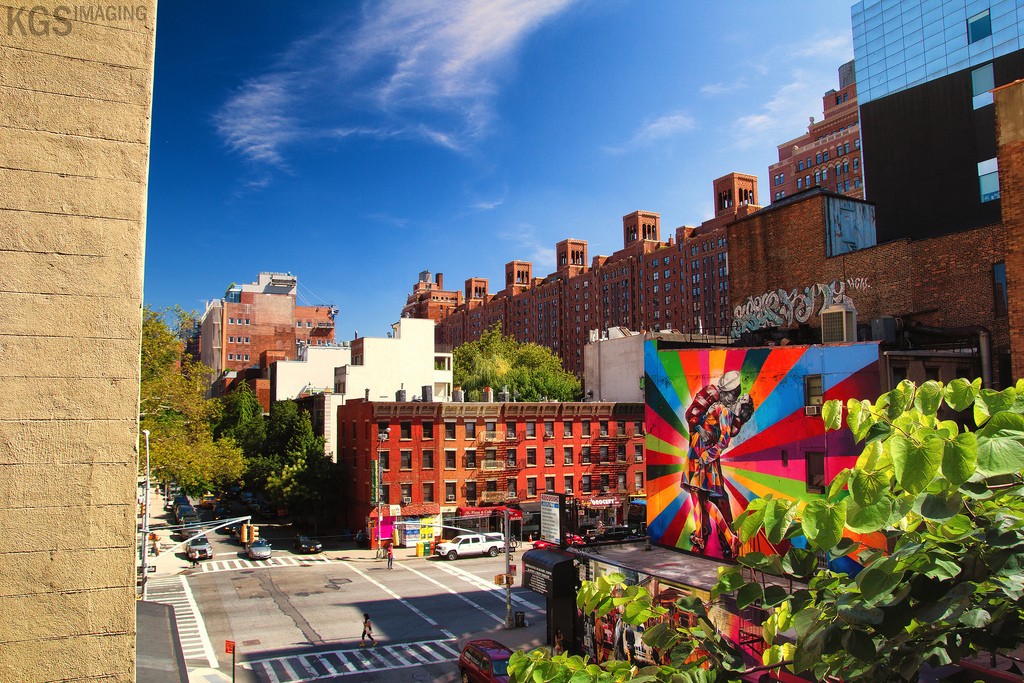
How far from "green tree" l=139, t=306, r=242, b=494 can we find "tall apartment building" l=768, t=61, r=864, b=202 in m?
99.1

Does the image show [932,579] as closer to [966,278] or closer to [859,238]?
[966,278]

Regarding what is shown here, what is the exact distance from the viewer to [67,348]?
197 inches

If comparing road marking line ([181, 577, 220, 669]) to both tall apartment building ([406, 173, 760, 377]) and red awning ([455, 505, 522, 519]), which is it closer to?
red awning ([455, 505, 522, 519])

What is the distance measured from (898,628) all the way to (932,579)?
329 millimetres

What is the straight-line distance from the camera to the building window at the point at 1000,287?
26188 mm

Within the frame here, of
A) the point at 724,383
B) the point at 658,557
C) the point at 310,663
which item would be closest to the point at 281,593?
the point at 310,663

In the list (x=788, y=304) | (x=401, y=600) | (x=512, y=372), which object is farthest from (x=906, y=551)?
(x=512, y=372)

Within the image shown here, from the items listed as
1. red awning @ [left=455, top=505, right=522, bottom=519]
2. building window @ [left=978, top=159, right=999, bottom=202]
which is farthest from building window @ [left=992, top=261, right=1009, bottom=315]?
red awning @ [left=455, top=505, right=522, bottom=519]

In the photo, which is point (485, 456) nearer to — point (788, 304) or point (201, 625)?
point (201, 625)

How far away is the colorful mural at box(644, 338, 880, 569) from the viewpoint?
2497 cm

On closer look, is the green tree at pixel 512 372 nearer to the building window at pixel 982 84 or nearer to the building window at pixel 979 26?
the building window at pixel 982 84

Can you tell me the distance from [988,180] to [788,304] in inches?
481

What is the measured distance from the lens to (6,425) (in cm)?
479

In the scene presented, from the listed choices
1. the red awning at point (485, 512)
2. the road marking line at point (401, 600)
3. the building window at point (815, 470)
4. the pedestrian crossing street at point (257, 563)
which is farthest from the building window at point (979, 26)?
the pedestrian crossing street at point (257, 563)
